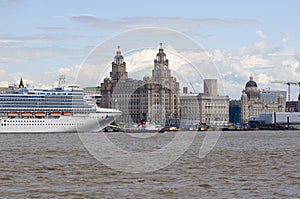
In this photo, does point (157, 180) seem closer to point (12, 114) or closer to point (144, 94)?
point (12, 114)

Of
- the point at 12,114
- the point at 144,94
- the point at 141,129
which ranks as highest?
the point at 144,94

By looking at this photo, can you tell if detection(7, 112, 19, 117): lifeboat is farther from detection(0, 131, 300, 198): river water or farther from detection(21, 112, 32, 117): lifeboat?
detection(0, 131, 300, 198): river water

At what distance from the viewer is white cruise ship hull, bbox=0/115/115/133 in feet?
373

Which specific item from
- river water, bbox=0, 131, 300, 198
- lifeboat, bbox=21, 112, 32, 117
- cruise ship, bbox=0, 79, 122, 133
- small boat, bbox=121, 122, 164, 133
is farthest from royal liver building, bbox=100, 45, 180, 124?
river water, bbox=0, 131, 300, 198

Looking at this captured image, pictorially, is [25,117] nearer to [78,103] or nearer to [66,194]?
[78,103]

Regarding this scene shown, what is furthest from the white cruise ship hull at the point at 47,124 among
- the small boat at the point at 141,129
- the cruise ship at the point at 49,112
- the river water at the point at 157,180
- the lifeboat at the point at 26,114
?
the river water at the point at 157,180

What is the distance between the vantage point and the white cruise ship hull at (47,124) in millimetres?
113688

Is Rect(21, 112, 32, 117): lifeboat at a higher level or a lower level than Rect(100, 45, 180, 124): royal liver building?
lower

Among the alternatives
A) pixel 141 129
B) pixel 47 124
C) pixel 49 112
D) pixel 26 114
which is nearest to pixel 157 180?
pixel 47 124

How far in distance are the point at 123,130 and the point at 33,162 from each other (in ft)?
329

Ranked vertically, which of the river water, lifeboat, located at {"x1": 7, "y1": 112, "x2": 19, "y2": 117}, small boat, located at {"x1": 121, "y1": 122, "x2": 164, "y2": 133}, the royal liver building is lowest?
the river water

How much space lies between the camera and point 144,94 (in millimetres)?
189875

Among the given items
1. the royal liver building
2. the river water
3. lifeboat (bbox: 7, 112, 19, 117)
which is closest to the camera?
the river water

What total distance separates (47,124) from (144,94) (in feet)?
250
